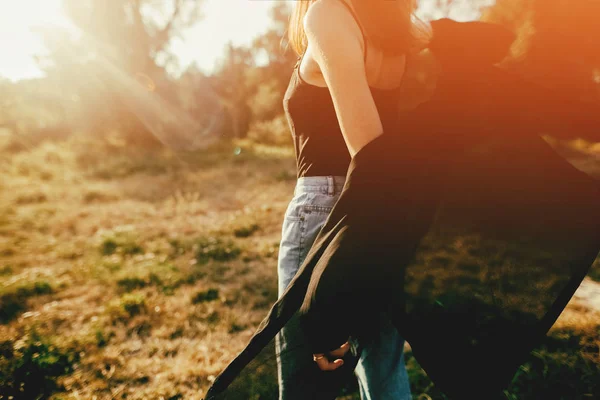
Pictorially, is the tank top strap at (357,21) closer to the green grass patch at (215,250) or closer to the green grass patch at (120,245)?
the green grass patch at (215,250)

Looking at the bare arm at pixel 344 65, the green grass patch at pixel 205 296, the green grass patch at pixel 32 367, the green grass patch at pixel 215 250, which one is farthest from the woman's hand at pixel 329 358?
the green grass patch at pixel 215 250

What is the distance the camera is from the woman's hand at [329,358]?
113 centimetres

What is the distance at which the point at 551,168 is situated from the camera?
3.40 ft

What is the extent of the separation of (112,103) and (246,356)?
22577 millimetres

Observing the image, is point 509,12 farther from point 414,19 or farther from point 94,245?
point 94,245

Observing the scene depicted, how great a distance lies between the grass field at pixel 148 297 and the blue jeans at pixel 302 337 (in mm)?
170

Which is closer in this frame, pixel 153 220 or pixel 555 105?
pixel 555 105

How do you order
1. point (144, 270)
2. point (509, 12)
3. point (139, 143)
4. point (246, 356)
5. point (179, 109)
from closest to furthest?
1. point (246, 356)
2. point (509, 12)
3. point (144, 270)
4. point (139, 143)
5. point (179, 109)

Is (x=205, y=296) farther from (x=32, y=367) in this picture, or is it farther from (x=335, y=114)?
(x=335, y=114)

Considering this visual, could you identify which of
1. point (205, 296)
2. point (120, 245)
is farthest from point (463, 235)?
point (120, 245)

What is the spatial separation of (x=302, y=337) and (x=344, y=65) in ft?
3.25

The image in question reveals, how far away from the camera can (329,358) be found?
117cm

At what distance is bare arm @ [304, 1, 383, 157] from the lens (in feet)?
3.10

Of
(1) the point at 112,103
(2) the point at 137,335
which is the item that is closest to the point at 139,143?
(1) the point at 112,103
